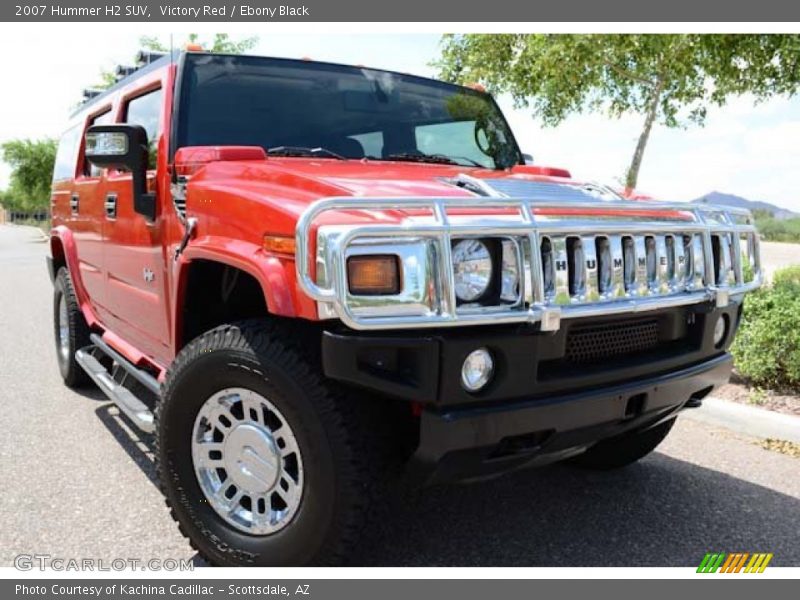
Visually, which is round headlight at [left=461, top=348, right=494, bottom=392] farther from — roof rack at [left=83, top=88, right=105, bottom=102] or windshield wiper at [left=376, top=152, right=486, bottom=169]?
roof rack at [left=83, top=88, right=105, bottom=102]

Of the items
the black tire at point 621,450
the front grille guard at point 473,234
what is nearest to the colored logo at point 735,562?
the black tire at point 621,450

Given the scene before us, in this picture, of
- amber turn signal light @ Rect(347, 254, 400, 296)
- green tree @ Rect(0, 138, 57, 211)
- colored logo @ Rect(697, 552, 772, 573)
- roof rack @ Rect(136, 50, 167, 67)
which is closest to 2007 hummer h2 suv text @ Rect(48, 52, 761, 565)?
amber turn signal light @ Rect(347, 254, 400, 296)

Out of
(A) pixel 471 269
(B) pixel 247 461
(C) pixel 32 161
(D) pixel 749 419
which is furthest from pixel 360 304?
(C) pixel 32 161

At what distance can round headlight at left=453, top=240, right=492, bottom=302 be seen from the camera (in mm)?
2248

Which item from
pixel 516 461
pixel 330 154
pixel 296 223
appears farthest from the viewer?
pixel 330 154

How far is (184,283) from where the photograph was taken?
305cm

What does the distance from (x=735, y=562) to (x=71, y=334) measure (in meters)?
4.48

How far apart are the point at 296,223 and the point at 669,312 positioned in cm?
150

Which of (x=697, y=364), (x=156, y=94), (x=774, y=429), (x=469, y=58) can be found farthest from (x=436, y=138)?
(x=469, y=58)

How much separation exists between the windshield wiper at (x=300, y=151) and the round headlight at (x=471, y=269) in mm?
1305

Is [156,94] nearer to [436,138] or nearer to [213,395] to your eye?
[436,138]

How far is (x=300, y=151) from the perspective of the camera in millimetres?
3303

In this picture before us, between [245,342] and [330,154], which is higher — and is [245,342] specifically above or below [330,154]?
below

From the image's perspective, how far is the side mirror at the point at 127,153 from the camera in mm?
3334
